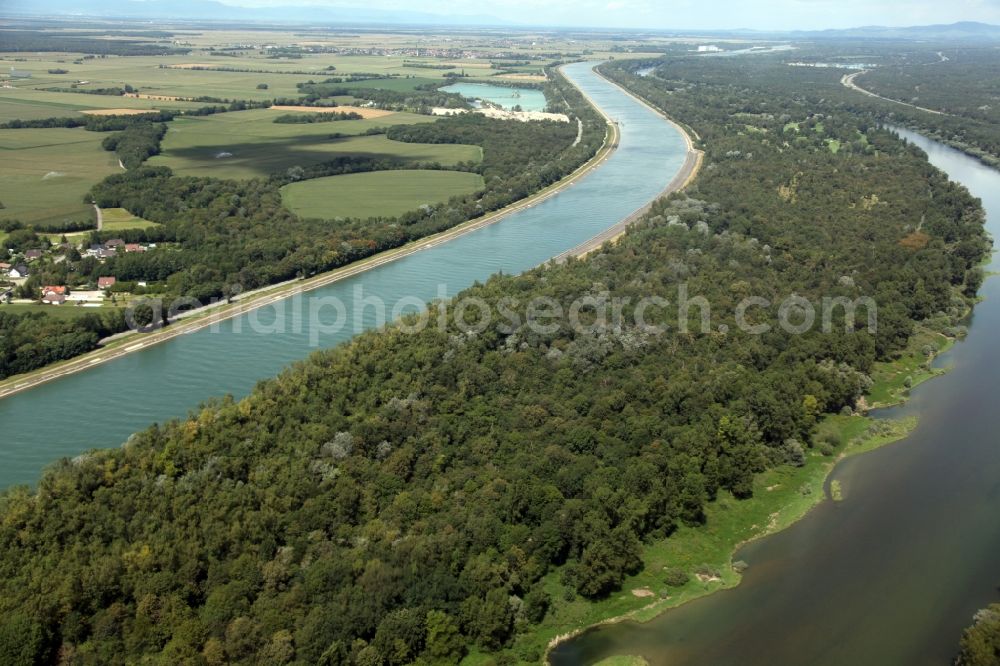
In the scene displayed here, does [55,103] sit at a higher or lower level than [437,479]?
higher

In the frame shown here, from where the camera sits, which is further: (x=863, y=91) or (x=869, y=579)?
(x=863, y=91)

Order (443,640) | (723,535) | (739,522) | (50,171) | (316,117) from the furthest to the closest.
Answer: (316,117), (50,171), (739,522), (723,535), (443,640)

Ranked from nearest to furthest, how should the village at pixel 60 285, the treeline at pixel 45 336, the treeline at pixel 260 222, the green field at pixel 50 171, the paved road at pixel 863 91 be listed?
the treeline at pixel 45 336, the village at pixel 60 285, the treeline at pixel 260 222, the green field at pixel 50 171, the paved road at pixel 863 91

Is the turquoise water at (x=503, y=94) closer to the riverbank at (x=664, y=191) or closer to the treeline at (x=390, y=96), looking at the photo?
the treeline at (x=390, y=96)

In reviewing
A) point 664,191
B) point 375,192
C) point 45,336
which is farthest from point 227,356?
point 664,191

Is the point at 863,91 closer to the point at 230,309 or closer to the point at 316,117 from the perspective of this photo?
the point at 316,117

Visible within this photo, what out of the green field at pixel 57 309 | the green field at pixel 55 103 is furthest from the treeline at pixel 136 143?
the green field at pixel 57 309
